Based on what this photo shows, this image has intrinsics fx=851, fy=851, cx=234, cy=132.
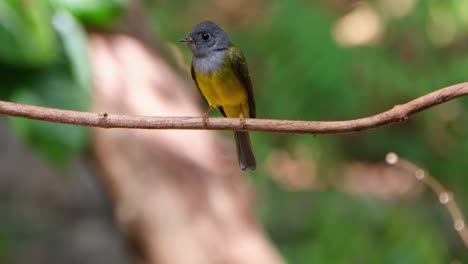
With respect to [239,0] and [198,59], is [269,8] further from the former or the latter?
[198,59]

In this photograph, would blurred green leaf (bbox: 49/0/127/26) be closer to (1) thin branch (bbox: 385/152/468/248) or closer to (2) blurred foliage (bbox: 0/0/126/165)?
(2) blurred foliage (bbox: 0/0/126/165)

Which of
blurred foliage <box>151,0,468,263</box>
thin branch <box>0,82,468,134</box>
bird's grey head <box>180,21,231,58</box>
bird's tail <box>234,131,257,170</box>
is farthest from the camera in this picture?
blurred foliage <box>151,0,468,263</box>

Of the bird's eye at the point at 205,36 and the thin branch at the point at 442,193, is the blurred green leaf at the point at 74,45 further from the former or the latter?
the thin branch at the point at 442,193

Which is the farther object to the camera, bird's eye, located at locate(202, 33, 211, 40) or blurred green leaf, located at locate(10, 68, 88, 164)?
blurred green leaf, located at locate(10, 68, 88, 164)

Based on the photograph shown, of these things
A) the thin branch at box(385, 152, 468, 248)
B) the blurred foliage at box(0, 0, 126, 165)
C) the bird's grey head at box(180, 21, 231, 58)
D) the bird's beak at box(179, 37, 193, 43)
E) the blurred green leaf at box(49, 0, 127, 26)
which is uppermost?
the blurred green leaf at box(49, 0, 127, 26)

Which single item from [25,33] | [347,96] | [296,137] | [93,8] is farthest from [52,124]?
[296,137]

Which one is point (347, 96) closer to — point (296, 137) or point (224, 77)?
point (296, 137)

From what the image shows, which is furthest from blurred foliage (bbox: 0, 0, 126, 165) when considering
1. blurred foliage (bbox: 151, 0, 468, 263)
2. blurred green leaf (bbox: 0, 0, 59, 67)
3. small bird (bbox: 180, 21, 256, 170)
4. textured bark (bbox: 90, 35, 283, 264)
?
blurred foliage (bbox: 151, 0, 468, 263)
